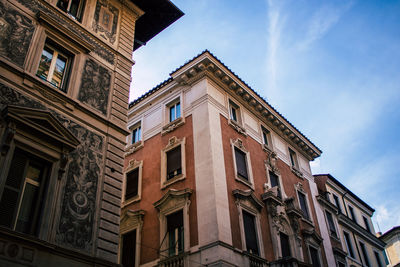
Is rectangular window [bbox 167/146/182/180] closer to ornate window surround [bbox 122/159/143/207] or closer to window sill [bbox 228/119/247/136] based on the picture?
ornate window surround [bbox 122/159/143/207]

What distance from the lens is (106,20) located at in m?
14.8

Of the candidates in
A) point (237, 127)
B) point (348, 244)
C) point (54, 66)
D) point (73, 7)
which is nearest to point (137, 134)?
point (237, 127)

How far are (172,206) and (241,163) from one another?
15.2ft

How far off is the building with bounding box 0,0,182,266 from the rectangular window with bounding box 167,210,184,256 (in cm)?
709

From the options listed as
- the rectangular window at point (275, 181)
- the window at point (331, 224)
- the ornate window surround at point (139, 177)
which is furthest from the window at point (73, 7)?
the window at point (331, 224)

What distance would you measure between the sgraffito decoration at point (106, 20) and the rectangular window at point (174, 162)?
26.0 ft

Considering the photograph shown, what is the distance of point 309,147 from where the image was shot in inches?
1164

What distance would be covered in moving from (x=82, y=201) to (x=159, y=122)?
516 inches

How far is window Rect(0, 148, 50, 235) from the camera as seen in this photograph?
8805 mm

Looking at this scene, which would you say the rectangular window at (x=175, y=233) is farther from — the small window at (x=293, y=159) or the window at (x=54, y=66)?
the small window at (x=293, y=159)

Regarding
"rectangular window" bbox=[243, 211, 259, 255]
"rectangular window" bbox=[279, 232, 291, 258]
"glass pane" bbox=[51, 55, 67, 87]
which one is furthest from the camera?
"rectangular window" bbox=[279, 232, 291, 258]

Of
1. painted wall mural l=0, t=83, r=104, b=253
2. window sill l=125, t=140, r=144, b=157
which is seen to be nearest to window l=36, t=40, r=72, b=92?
painted wall mural l=0, t=83, r=104, b=253

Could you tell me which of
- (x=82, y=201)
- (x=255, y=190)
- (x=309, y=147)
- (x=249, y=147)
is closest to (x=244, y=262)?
(x=255, y=190)

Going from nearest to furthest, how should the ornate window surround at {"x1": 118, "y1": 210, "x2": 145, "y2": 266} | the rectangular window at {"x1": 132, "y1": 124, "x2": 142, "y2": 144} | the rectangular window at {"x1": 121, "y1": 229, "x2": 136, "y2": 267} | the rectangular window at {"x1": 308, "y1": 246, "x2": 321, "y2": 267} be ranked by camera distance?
the rectangular window at {"x1": 121, "y1": 229, "x2": 136, "y2": 267}
the ornate window surround at {"x1": 118, "y1": 210, "x2": 145, "y2": 266}
the rectangular window at {"x1": 308, "y1": 246, "x2": 321, "y2": 267}
the rectangular window at {"x1": 132, "y1": 124, "x2": 142, "y2": 144}
